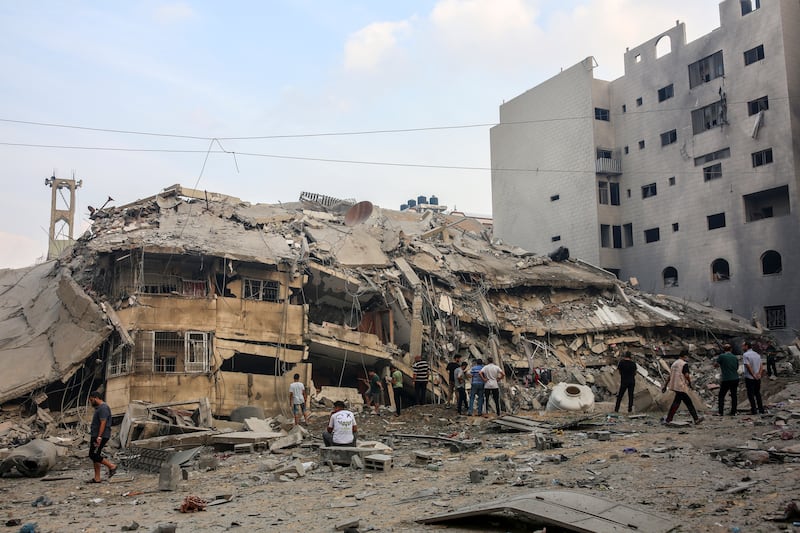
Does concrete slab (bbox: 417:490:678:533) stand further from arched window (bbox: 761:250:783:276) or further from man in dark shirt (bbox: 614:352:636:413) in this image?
arched window (bbox: 761:250:783:276)

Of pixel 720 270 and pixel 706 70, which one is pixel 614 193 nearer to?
pixel 720 270

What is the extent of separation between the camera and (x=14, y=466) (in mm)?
11672

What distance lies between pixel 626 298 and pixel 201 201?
56.3 feet

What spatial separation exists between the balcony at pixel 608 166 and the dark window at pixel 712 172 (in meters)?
5.50

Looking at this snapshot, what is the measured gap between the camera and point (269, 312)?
18.7 meters

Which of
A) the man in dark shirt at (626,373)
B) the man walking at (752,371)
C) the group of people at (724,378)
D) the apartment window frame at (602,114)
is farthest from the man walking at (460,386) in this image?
the apartment window frame at (602,114)

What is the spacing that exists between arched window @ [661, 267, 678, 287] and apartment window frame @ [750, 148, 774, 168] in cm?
666

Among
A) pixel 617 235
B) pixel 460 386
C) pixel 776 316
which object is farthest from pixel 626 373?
pixel 617 235

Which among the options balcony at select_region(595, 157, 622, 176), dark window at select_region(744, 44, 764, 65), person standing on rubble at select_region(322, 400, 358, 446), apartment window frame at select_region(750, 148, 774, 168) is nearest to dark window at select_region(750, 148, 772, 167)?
apartment window frame at select_region(750, 148, 774, 168)

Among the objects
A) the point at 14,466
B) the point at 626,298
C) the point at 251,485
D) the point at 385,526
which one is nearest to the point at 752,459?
the point at 385,526

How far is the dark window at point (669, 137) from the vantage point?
34.7 metres

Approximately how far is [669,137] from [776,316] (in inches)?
426

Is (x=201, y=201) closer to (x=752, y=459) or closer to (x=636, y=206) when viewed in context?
(x=752, y=459)

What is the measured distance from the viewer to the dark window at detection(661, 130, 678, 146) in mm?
34709
